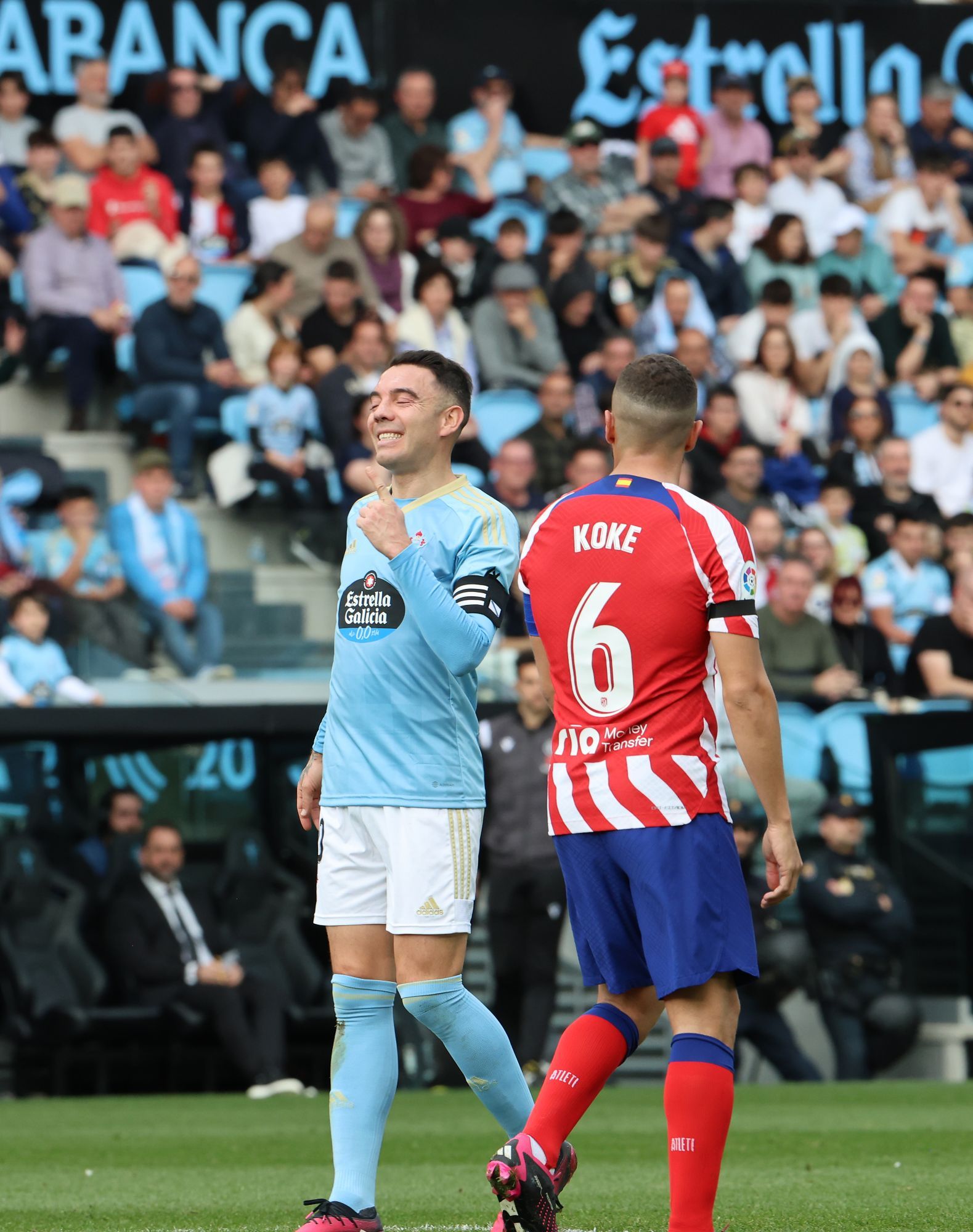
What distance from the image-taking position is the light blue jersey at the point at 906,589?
14.6 meters

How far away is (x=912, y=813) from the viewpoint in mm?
13008

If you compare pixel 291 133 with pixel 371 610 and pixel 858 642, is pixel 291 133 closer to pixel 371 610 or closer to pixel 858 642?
pixel 858 642

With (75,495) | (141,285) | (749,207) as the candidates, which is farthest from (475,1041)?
(749,207)

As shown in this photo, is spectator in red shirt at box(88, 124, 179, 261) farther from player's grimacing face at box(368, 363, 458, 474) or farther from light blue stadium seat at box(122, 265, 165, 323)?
player's grimacing face at box(368, 363, 458, 474)

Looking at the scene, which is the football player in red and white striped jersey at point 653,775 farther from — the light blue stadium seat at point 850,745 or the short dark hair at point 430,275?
the short dark hair at point 430,275

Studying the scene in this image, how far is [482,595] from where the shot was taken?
5383 mm

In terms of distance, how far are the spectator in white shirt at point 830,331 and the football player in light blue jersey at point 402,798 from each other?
1189 centimetres

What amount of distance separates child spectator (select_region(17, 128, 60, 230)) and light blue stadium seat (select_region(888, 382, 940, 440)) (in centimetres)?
688

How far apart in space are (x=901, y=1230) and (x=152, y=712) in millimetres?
7079

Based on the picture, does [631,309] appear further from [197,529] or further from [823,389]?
[197,529]

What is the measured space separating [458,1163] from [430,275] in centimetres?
848

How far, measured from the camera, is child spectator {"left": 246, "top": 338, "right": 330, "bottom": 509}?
14.1 meters

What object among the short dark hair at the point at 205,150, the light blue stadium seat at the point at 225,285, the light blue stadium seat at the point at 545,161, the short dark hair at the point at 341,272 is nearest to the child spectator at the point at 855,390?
the light blue stadium seat at the point at 545,161

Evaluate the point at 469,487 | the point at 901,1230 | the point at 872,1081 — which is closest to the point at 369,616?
the point at 469,487
